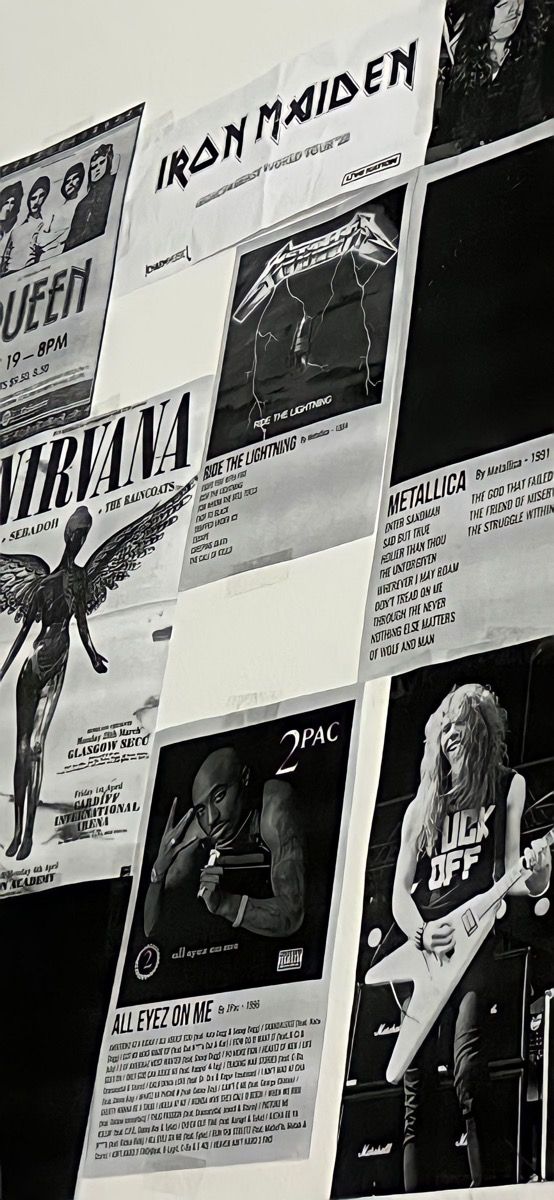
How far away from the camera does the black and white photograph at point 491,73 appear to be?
1240 mm

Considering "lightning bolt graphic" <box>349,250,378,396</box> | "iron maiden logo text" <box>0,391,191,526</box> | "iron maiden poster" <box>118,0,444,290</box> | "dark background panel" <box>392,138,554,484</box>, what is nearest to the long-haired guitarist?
"dark background panel" <box>392,138,554,484</box>

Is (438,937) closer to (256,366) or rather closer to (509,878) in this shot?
(509,878)

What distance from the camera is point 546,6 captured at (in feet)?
Answer: 4.15

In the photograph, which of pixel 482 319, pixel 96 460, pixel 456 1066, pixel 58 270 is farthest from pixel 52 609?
pixel 456 1066

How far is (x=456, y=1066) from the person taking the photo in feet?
3.18

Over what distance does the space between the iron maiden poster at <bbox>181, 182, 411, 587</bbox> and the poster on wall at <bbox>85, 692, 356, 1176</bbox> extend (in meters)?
0.18

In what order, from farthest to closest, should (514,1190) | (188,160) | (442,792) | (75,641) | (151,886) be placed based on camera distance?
(188,160) → (75,641) → (151,886) → (442,792) → (514,1190)

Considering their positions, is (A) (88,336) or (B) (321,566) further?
(A) (88,336)

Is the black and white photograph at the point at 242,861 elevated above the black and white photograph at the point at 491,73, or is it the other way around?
the black and white photograph at the point at 491,73

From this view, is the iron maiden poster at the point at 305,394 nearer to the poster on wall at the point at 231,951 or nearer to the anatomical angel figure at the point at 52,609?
the anatomical angel figure at the point at 52,609

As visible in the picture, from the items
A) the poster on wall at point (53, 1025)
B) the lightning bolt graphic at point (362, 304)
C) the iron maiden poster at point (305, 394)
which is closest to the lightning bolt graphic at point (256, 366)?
the iron maiden poster at point (305, 394)

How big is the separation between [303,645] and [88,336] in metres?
0.54

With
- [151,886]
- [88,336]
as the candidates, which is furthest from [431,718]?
[88,336]

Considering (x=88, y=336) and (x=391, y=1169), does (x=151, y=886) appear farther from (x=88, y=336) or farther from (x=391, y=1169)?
(x=88, y=336)
